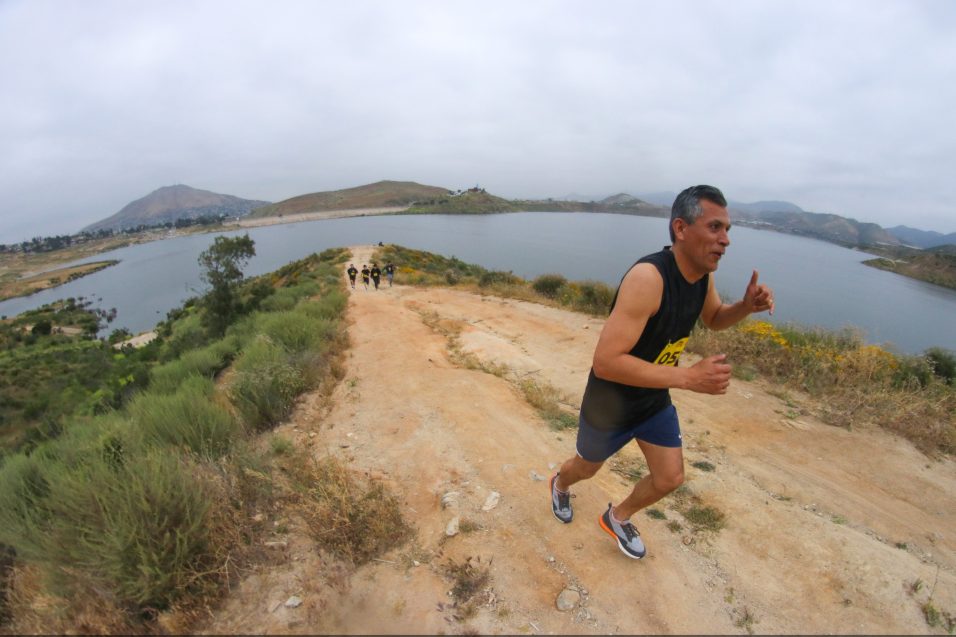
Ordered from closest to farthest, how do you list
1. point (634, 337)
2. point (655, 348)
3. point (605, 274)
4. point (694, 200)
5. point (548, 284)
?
point (634, 337)
point (694, 200)
point (655, 348)
point (548, 284)
point (605, 274)

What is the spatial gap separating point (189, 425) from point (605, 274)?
38.9 m

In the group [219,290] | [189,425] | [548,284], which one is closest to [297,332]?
[189,425]

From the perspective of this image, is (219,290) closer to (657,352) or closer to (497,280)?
(497,280)

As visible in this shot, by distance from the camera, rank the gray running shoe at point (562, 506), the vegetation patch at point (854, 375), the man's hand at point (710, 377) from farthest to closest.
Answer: the vegetation patch at point (854, 375), the gray running shoe at point (562, 506), the man's hand at point (710, 377)

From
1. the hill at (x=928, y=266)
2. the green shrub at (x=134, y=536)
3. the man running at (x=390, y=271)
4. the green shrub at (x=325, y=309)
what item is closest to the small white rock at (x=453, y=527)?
the green shrub at (x=134, y=536)

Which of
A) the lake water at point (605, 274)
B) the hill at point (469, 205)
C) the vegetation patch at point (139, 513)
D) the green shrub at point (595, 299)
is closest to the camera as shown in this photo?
the vegetation patch at point (139, 513)

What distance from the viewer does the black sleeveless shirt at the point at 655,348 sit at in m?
2.16

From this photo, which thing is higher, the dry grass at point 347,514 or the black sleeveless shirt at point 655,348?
the black sleeveless shirt at point 655,348

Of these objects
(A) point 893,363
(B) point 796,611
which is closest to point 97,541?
(B) point 796,611

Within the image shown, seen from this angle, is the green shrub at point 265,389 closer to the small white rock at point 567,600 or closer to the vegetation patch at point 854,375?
the small white rock at point 567,600

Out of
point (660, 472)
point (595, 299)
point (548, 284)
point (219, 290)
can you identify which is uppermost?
point (548, 284)

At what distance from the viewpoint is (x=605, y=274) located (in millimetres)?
39156

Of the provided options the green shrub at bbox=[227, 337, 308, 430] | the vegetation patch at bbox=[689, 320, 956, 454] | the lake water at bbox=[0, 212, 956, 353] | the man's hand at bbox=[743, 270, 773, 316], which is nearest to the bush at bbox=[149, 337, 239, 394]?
the green shrub at bbox=[227, 337, 308, 430]

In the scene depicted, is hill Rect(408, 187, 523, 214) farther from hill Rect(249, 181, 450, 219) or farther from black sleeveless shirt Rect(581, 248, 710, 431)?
black sleeveless shirt Rect(581, 248, 710, 431)
